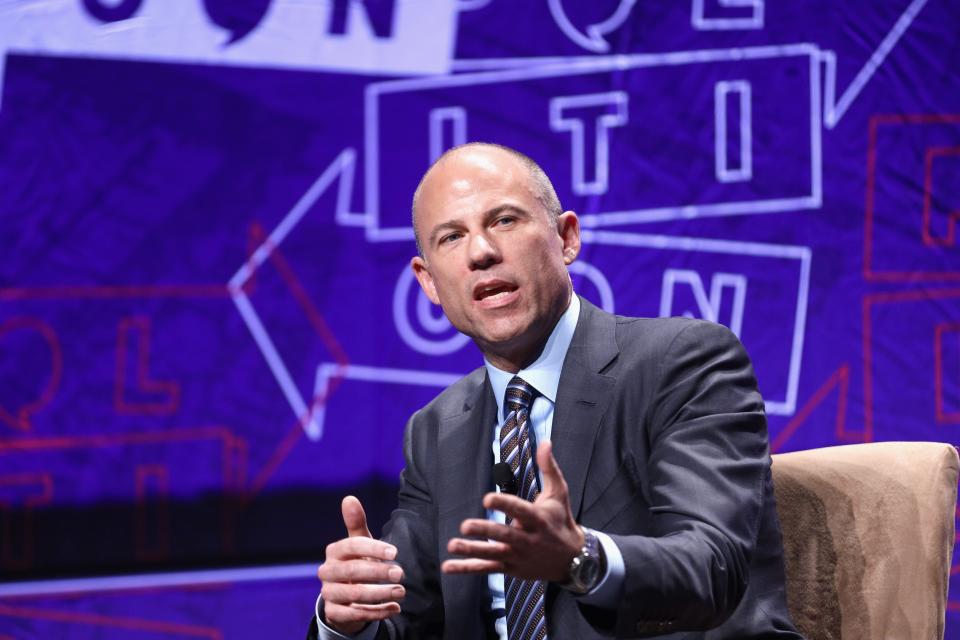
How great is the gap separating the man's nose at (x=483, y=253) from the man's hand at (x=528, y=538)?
541 mm

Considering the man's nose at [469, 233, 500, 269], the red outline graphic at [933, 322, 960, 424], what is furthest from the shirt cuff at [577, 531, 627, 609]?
the red outline graphic at [933, 322, 960, 424]

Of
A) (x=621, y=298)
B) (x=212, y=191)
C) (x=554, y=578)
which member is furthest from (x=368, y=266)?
(x=554, y=578)

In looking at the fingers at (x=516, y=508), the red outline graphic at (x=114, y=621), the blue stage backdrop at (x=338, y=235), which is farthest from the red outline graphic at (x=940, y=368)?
the fingers at (x=516, y=508)

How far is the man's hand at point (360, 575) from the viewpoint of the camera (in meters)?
1.32

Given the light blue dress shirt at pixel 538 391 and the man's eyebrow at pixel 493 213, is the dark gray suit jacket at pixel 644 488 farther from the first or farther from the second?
the man's eyebrow at pixel 493 213

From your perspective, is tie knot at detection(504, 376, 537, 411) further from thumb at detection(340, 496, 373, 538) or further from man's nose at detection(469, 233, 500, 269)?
thumb at detection(340, 496, 373, 538)

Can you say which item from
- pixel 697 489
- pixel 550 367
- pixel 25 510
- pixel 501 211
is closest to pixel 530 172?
pixel 501 211

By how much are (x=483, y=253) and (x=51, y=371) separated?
1.56m

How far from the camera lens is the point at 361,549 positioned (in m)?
1.32

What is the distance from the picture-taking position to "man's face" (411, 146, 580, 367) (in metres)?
1.58

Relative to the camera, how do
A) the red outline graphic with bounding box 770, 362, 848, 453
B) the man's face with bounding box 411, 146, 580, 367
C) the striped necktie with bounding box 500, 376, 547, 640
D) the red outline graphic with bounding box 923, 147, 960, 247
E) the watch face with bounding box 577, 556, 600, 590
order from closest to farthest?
the watch face with bounding box 577, 556, 600, 590 < the striped necktie with bounding box 500, 376, 547, 640 < the man's face with bounding box 411, 146, 580, 367 < the red outline graphic with bounding box 770, 362, 848, 453 < the red outline graphic with bounding box 923, 147, 960, 247

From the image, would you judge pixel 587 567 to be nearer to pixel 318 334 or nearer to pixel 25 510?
pixel 318 334

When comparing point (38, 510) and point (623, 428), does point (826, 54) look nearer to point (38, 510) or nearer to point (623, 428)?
point (623, 428)

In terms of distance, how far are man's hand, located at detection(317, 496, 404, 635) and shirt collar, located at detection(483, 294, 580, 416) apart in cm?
36
